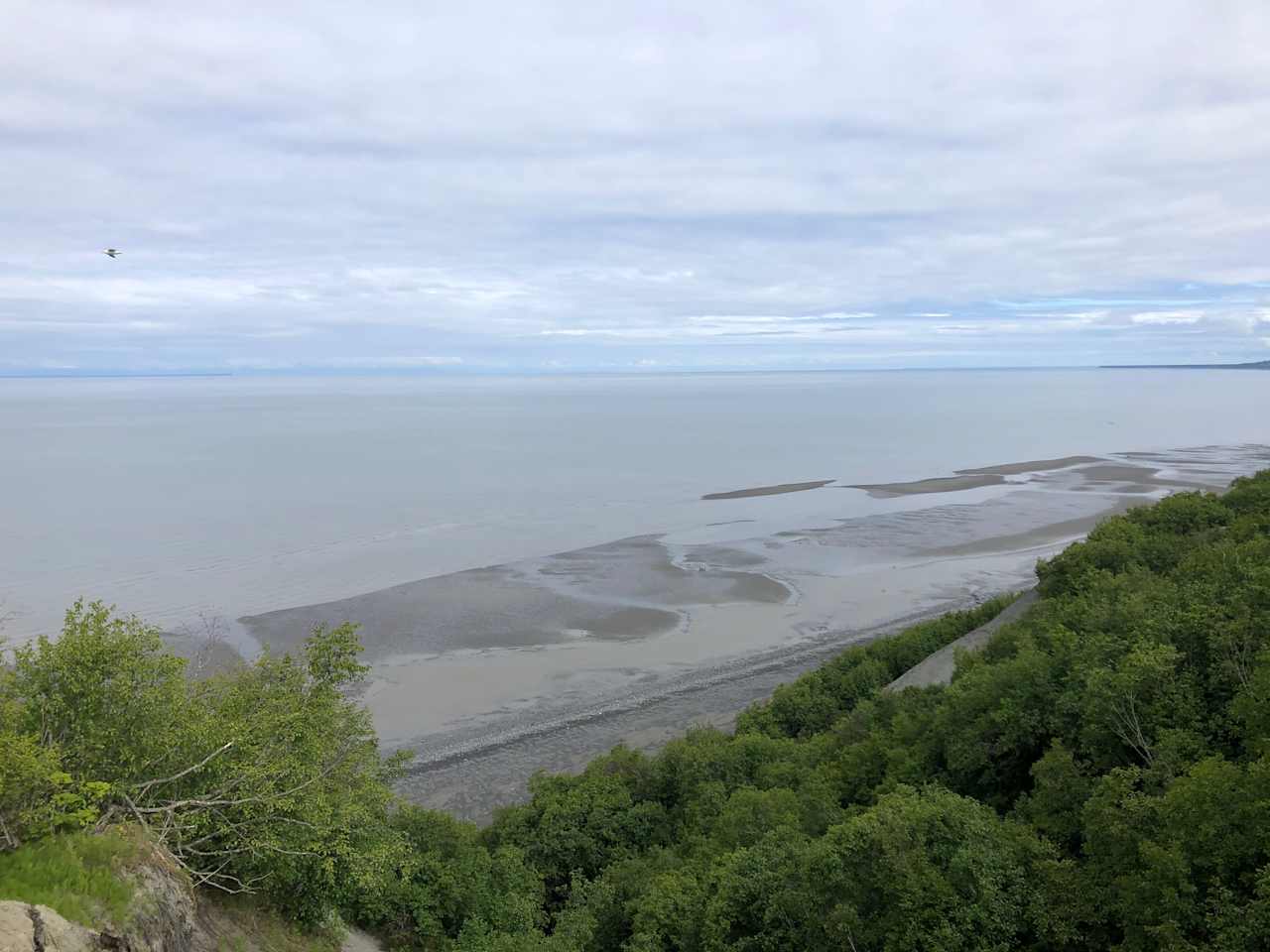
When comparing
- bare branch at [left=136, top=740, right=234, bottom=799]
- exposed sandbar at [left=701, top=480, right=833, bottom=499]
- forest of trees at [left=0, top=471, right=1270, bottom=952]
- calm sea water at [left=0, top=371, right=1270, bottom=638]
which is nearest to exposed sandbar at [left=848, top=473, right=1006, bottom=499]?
calm sea water at [left=0, top=371, right=1270, bottom=638]

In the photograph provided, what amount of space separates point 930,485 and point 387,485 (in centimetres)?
5530

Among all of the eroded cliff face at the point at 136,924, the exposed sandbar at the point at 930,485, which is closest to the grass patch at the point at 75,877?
the eroded cliff face at the point at 136,924

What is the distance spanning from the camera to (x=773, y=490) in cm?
8312

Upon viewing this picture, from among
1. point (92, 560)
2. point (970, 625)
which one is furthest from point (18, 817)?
point (92, 560)

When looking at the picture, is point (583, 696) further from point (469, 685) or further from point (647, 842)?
point (647, 842)

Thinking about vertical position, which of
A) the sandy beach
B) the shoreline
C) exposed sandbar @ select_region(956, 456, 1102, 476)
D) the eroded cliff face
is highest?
exposed sandbar @ select_region(956, 456, 1102, 476)

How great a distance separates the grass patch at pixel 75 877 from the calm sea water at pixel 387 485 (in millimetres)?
35236

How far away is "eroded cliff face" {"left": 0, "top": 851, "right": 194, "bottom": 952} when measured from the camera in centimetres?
947

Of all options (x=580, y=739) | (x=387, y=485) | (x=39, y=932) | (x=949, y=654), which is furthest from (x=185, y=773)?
(x=387, y=485)

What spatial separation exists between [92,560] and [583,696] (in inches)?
1510

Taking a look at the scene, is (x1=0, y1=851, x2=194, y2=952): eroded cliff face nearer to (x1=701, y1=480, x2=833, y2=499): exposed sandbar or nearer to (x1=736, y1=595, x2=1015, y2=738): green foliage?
(x1=736, y1=595, x2=1015, y2=738): green foliage

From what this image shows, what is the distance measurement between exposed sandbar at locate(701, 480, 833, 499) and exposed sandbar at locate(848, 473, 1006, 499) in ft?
12.8

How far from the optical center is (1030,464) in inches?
3868

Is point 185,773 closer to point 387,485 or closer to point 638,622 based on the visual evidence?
point 638,622
